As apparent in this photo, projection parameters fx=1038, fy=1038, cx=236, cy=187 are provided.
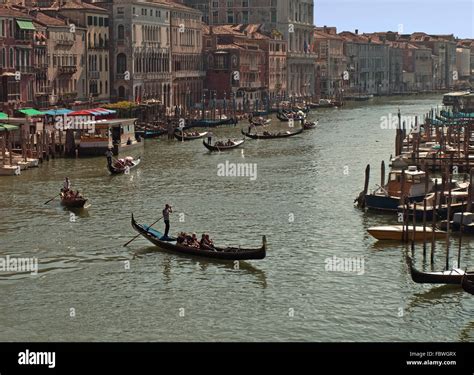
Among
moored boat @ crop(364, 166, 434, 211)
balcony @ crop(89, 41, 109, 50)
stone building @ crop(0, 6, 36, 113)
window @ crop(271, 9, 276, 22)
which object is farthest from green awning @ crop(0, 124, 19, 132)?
window @ crop(271, 9, 276, 22)

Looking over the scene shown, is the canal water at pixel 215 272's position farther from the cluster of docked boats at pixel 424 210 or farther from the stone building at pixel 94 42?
the stone building at pixel 94 42

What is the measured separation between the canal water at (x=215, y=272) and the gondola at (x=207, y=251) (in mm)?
157

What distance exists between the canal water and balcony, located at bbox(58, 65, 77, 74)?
16787 millimetres

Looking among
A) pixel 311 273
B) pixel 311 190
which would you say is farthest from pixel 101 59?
pixel 311 273

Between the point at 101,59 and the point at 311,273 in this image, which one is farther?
the point at 101,59

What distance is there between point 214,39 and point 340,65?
31259 mm

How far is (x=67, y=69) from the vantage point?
150 feet

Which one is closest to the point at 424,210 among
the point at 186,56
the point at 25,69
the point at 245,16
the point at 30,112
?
the point at 30,112

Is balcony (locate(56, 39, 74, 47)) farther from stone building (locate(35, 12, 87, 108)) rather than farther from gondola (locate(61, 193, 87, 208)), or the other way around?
gondola (locate(61, 193, 87, 208))

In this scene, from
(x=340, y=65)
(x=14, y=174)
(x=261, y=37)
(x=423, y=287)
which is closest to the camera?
(x=423, y=287)

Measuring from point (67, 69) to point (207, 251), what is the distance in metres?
29.8
